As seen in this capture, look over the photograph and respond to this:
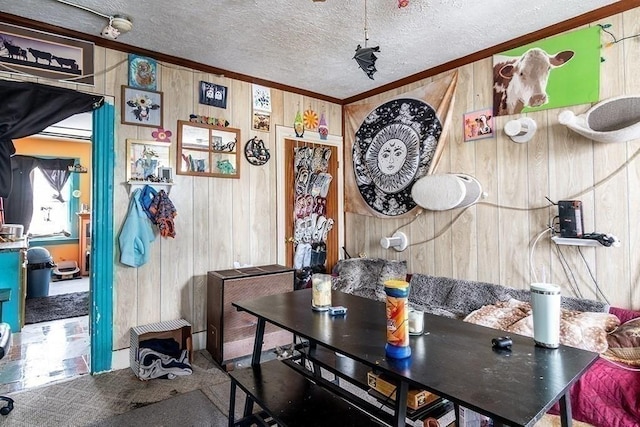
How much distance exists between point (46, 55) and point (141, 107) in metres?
0.66

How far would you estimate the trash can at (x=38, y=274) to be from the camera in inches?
195

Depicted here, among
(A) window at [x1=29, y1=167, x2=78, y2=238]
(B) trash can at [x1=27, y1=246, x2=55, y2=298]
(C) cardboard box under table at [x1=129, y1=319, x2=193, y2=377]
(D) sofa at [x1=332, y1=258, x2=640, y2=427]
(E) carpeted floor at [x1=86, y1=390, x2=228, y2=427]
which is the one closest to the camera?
(D) sofa at [x1=332, y1=258, x2=640, y2=427]

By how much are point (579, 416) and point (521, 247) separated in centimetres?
122

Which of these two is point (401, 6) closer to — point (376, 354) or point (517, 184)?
point (517, 184)

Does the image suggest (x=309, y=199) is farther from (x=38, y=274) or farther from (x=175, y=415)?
(x=38, y=274)

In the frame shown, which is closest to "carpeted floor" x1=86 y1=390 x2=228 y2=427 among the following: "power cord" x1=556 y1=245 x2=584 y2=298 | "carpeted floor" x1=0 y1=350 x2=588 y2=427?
"carpeted floor" x1=0 y1=350 x2=588 y2=427

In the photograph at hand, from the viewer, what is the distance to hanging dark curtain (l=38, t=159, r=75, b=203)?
6199 mm

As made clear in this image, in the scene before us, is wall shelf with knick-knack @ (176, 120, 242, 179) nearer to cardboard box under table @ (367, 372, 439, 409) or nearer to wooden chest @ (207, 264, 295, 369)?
wooden chest @ (207, 264, 295, 369)

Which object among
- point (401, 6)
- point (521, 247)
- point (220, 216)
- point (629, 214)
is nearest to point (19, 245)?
point (220, 216)

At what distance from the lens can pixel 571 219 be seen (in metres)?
2.34

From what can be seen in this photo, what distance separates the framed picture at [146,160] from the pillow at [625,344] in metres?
3.28

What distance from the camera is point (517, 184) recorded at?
2.70m

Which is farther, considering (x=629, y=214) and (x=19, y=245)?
(x=19, y=245)

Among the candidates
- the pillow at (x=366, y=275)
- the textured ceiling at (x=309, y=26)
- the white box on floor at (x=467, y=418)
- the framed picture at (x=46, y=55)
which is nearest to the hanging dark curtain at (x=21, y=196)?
the framed picture at (x=46, y=55)
